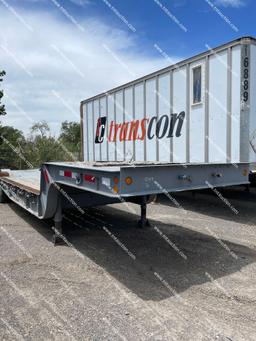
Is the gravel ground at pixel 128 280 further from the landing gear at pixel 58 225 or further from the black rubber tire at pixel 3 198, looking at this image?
the black rubber tire at pixel 3 198

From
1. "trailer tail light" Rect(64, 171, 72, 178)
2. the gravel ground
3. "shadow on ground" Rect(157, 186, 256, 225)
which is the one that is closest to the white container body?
"shadow on ground" Rect(157, 186, 256, 225)

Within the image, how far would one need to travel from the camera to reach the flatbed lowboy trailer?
3545 mm

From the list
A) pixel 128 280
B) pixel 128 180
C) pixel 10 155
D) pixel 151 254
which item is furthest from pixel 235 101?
pixel 10 155

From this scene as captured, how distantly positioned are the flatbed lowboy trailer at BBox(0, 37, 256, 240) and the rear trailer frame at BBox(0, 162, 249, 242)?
0.03 feet

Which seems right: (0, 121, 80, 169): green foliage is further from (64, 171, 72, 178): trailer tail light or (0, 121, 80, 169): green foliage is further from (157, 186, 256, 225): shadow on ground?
(64, 171, 72, 178): trailer tail light

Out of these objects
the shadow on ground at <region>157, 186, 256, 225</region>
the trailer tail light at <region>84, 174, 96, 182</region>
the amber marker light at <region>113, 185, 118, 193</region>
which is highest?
the trailer tail light at <region>84, 174, 96, 182</region>

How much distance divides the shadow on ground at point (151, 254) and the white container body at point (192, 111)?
1879mm

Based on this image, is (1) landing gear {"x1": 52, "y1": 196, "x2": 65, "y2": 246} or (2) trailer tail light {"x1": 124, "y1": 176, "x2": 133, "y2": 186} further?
(1) landing gear {"x1": 52, "y1": 196, "x2": 65, "y2": 246}

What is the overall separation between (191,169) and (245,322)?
5.49ft

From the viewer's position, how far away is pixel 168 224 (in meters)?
6.32

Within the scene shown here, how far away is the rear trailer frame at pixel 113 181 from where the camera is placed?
3.17 metres

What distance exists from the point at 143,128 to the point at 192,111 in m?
1.74

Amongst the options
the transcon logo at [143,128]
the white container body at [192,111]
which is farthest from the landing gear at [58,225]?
the transcon logo at [143,128]

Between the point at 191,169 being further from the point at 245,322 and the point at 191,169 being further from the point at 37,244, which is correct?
the point at 37,244
